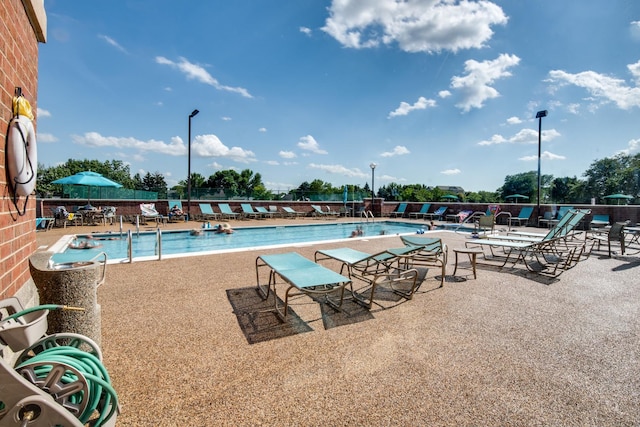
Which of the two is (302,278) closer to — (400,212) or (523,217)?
(523,217)

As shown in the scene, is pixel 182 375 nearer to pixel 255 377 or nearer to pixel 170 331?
pixel 255 377

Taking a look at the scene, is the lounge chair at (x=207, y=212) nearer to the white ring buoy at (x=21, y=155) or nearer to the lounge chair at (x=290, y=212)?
the lounge chair at (x=290, y=212)

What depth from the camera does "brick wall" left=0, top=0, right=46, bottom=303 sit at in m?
1.94

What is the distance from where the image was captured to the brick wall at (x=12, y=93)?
6.38 feet

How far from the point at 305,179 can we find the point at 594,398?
58.2 metres

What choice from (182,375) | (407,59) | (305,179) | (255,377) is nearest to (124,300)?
(182,375)

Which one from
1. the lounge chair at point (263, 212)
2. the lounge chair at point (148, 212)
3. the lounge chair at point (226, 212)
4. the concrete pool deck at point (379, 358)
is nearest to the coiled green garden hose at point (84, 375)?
the concrete pool deck at point (379, 358)

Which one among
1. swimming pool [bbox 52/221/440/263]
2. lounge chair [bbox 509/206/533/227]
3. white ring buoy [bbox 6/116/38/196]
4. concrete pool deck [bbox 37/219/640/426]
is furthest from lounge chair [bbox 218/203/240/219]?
white ring buoy [bbox 6/116/38/196]

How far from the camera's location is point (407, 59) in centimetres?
1605

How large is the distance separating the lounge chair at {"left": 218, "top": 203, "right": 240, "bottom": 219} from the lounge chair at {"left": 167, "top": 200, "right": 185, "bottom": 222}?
2.18m

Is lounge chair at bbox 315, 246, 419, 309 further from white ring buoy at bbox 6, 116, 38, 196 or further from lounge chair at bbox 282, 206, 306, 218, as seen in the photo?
lounge chair at bbox 282, 206, 306, 218

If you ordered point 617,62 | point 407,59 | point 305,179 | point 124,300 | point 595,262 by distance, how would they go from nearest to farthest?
point 124,300 → point 595,262 → point 617,62 → point 407,59 → point 305,179

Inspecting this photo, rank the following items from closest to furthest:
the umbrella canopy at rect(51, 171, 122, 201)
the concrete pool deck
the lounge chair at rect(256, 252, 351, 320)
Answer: the concrete pool deck
the lounge chair at rect(256, 252, 351, 320)
the umbrella canopy at rect(51, 171, 122, 201)

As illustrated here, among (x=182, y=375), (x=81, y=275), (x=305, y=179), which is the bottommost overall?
(x=182, y=375)
